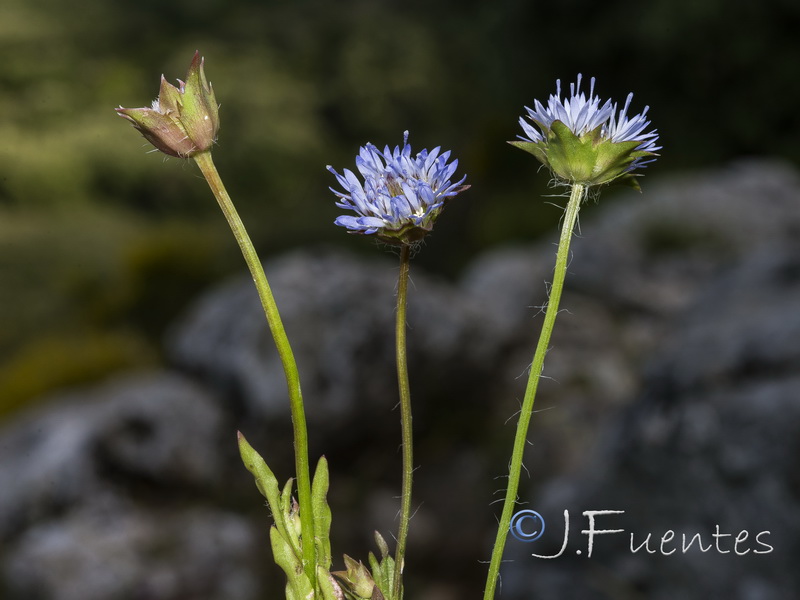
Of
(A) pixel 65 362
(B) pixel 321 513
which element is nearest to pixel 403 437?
(B) pixel 321 513

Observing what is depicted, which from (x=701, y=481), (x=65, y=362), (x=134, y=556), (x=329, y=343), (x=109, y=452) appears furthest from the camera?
(x=65, y=362)

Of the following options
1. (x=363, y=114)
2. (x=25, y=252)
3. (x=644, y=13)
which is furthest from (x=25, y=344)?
(x=644, y=13)

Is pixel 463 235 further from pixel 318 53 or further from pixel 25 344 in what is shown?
pixel 25 344

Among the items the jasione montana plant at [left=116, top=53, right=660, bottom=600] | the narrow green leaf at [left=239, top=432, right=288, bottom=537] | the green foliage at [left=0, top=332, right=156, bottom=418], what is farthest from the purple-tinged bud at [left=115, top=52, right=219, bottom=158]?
the green foliage at [left=0, top=332, right=156, bottom=418]

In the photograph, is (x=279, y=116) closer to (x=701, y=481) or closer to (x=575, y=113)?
(x=701, y=481)

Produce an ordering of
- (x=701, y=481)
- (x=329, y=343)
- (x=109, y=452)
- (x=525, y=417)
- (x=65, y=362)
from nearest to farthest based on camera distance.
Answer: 1. (x=525, y=417)
2. (x=701, y=481)
3. (x=109, y=452)
4. (x=329, y=343)
5. (x=65, y=362)

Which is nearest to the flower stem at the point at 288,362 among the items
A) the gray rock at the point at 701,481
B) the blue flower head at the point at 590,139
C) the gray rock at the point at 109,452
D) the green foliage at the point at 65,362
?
the blue flower head at the point at 590,139
